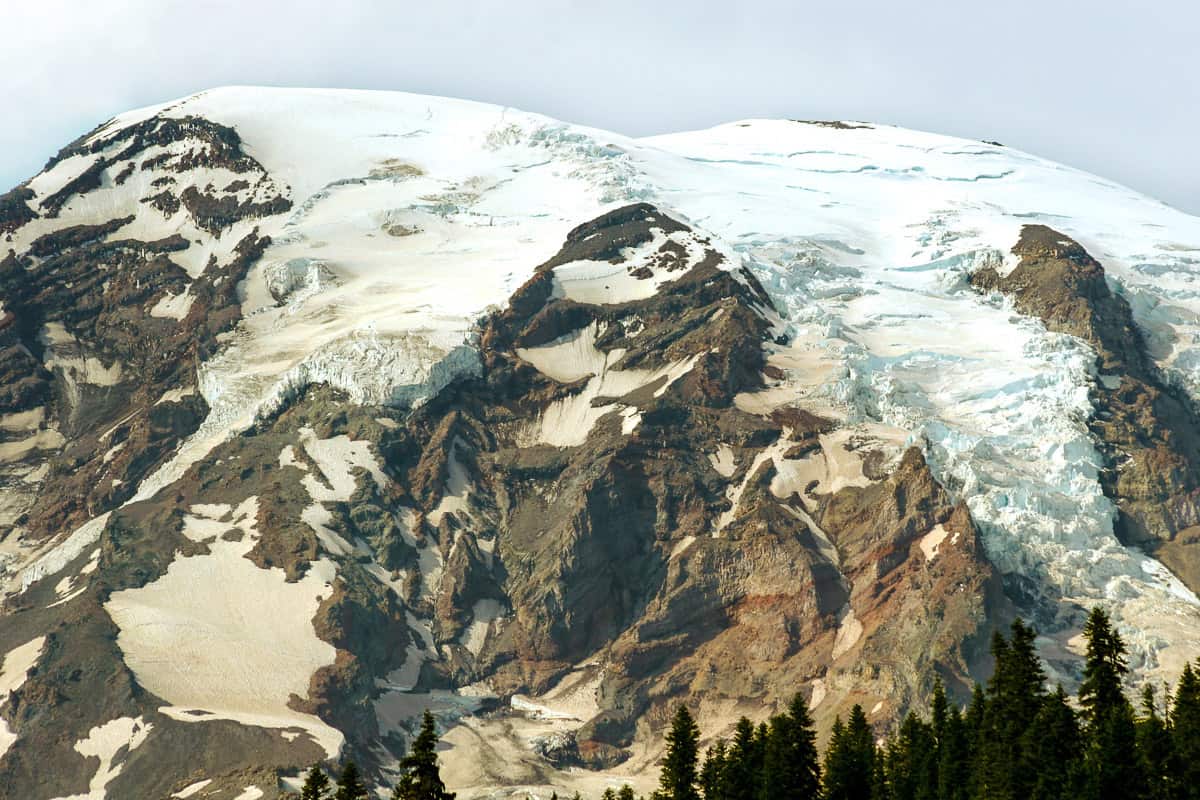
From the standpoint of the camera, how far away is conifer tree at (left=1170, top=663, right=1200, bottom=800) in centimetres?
8806

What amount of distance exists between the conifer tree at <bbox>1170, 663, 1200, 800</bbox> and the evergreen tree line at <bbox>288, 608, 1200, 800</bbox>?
0.23ft

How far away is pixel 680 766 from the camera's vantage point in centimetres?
10631

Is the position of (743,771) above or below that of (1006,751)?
below

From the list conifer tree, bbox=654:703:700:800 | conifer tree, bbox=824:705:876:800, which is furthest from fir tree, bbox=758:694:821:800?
conifer tree, bbox=654:703:700:800

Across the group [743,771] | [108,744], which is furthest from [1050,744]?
[108,744]

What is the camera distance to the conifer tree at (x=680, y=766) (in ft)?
347

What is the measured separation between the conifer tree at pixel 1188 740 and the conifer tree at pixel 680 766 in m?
30.9

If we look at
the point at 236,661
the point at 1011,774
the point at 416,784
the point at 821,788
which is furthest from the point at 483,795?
the point at 416,784

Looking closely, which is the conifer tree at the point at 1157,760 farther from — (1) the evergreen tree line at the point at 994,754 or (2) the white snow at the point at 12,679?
(2) the white snow at the point at 12,679

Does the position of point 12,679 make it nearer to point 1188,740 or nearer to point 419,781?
point 419,781

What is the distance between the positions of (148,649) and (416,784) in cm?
13114

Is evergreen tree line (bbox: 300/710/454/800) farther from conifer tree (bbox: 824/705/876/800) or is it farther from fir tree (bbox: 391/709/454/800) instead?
conifer tree (bbox: 824/705/876/800)

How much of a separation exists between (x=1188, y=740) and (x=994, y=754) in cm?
1246

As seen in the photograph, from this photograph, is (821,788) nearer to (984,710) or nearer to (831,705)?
(984,710)
